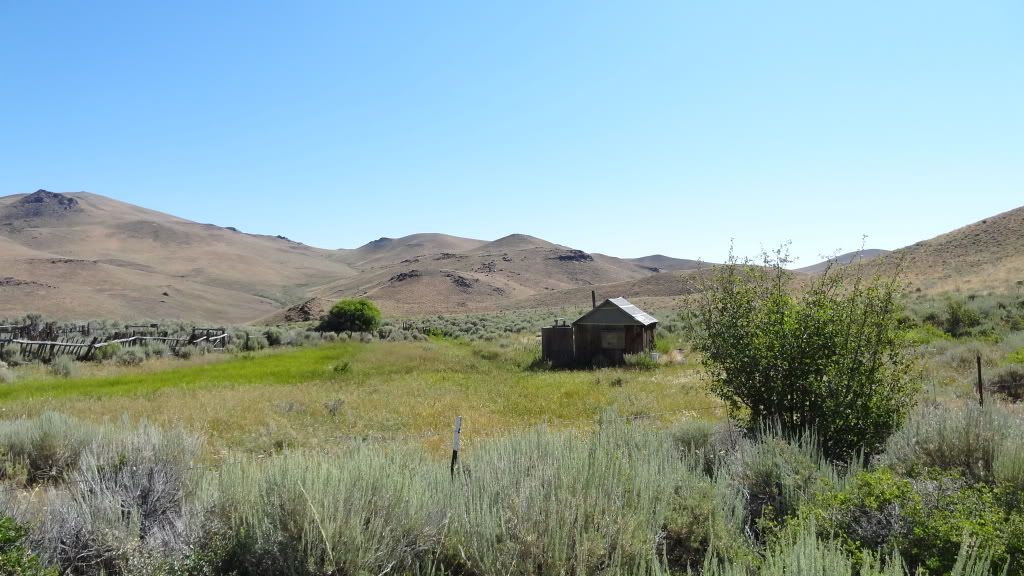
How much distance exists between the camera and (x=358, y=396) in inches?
606

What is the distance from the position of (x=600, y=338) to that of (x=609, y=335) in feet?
1.21

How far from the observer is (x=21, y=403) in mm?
13156

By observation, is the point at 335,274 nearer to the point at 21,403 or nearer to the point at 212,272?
the point at 212,272

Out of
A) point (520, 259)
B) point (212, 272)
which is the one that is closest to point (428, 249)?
point (520, 259)

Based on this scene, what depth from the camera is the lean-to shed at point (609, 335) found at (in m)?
22.7

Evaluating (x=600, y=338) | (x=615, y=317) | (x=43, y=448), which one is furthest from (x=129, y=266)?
(x=43, y=448)

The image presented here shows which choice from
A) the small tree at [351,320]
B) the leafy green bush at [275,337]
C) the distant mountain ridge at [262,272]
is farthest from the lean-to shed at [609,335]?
the small tree at [351,320]

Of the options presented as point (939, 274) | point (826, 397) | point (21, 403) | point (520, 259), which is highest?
point (520, 259)

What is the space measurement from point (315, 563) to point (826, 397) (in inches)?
233

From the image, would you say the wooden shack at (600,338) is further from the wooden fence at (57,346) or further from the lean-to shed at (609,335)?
the wooden fence at (57,346)

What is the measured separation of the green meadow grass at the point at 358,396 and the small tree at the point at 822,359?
2.04 meters

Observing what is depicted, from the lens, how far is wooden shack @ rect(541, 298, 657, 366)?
22688 millimetres

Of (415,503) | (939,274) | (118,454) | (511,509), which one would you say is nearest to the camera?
(511,509)

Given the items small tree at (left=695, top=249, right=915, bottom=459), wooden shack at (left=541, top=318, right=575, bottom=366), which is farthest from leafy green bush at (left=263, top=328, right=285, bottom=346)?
small tree at (left=695, top=249, right=915, bottom=459)
